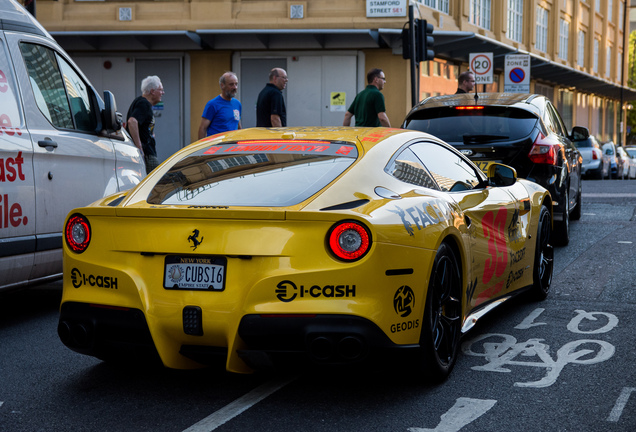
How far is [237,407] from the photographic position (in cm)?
428

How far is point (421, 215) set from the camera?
450 cm

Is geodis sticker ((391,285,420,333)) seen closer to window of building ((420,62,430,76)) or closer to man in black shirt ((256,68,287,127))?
man in black shirt ((256,68,287,127))

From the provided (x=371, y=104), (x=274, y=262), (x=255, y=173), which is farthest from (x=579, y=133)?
(x=274, y=262)

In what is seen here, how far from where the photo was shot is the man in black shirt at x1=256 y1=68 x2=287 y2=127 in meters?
11.6

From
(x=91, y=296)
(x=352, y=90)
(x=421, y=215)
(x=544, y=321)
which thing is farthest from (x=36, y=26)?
(x=352, y=90)

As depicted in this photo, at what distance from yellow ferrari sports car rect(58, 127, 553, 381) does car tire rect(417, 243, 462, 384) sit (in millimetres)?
11

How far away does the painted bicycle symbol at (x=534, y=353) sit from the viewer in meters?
5.02

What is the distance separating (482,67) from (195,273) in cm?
1881

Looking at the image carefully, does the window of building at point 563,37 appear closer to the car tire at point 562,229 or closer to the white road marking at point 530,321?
the car tire at point 562,229

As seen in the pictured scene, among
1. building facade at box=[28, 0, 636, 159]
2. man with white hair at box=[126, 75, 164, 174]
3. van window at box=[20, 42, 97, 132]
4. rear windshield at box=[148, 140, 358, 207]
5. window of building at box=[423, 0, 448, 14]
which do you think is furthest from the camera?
window of building at box=[423, 0, 448, 14]

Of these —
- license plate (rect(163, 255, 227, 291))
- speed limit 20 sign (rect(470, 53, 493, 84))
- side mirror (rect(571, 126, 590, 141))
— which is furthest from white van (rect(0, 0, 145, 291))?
speed limit 20 sign (rect(470, 53, 493, 84))

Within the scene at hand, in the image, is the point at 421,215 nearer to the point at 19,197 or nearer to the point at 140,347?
the point at 140,347

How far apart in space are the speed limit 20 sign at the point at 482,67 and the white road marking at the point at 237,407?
18.0 m

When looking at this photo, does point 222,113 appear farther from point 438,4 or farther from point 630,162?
point 630,162
